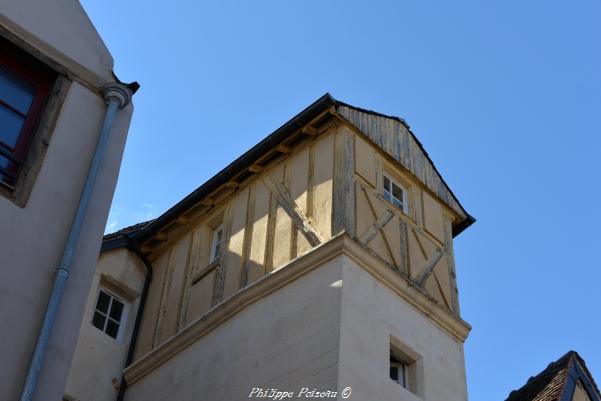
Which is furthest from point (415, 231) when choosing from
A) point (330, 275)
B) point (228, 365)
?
point (228, 365)

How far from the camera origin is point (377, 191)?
13.0 m

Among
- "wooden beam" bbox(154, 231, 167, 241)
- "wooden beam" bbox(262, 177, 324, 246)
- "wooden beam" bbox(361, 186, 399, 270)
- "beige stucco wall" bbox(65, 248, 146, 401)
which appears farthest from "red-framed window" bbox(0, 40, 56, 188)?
"wooden beam" bbox(154, 231, 167, 241)

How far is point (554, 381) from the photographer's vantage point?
518 inches

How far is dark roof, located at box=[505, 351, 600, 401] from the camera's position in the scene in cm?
1277

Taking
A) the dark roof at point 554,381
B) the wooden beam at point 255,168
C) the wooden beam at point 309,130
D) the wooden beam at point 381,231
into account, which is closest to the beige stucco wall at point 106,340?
the wooden beam at point 255,168

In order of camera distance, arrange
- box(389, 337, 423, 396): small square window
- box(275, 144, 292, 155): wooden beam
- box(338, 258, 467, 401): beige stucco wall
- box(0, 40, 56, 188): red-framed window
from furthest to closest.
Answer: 1. box(275, 144, 292, 155): wooden beam
2. box(389, 337, 423, 396): small square window
3. box(338, 258, 467, 401): beige stucco wall
4. box(0, 40, 56, 188): red-framed window

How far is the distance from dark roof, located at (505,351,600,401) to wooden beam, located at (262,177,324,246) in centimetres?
376

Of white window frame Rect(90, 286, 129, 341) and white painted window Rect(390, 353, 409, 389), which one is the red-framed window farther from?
white window frame Rect(90, 286, 129, 341)

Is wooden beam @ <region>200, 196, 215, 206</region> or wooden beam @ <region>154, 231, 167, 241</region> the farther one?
wooden beam @ <region>154, 231, 167, 241</region>

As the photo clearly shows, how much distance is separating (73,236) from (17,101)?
1501mm

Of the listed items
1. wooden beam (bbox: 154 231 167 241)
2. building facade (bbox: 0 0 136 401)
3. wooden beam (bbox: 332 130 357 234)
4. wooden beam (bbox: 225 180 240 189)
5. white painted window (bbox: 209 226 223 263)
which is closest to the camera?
building facade (bbox: 0 0 136 401)

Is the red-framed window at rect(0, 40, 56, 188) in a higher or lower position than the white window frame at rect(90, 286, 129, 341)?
lower

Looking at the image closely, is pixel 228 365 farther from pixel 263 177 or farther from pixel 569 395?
pixel 569 395

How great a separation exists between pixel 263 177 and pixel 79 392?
3.94m
